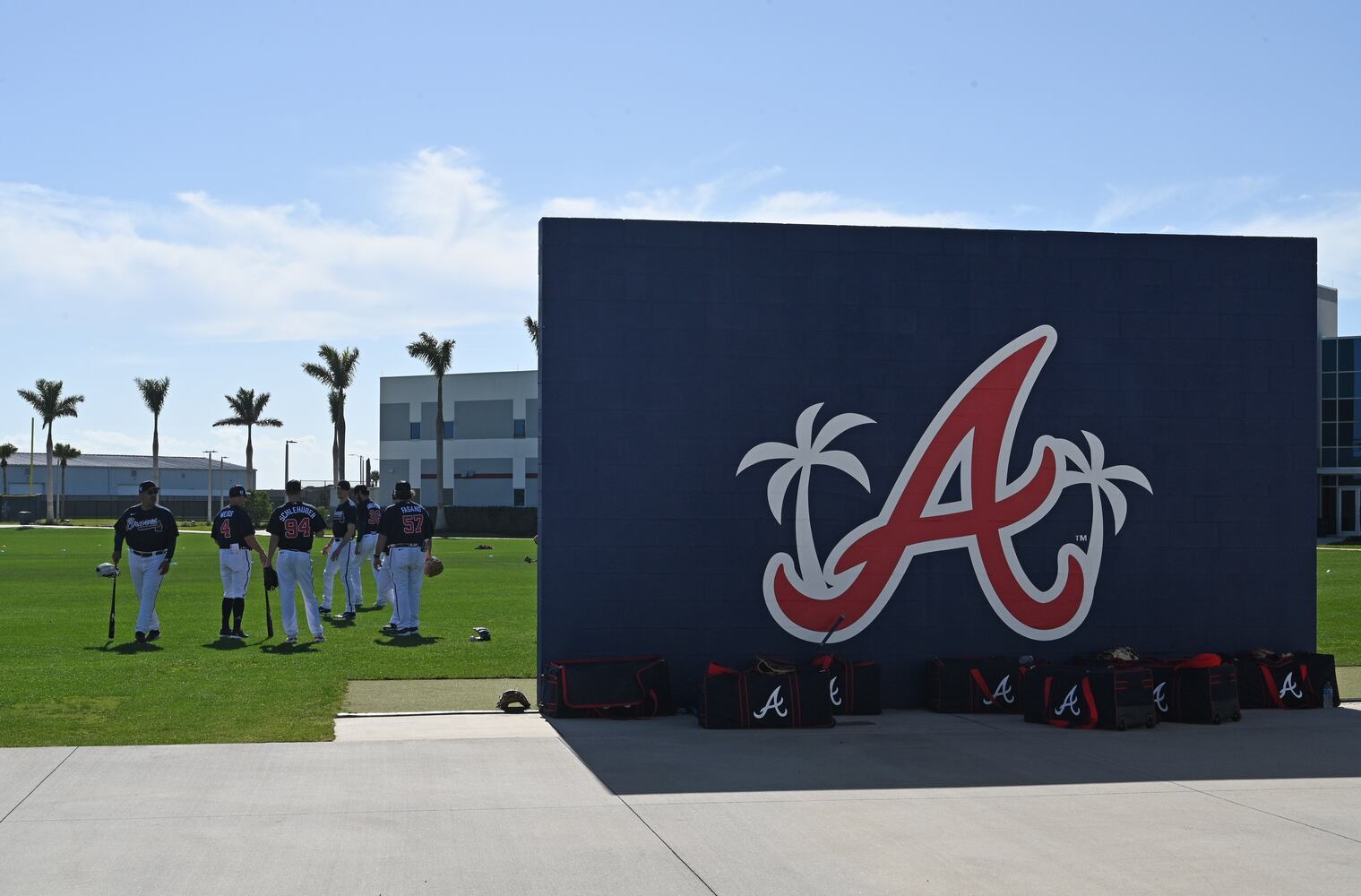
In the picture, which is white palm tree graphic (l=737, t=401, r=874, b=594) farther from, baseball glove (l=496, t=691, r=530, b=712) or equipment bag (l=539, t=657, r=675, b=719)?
baseball glove (l=496, t=691, r=530, b=712)

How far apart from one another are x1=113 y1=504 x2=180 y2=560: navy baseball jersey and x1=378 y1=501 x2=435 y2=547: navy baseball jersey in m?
2.74

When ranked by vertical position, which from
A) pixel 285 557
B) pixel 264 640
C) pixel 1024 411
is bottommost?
pixel 264 640

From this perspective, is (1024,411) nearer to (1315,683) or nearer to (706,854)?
(1315,683)

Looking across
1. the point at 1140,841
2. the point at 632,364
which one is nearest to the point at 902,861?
the point at 1140,841

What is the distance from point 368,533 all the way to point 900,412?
1036 centimetres

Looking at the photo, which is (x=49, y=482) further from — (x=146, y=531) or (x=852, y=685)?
(x=852, y=685)

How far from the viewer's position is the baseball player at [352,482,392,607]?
63.3 ft

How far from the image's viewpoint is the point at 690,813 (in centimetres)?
755

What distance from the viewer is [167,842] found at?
6.71m

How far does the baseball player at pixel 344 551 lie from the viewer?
19.0m

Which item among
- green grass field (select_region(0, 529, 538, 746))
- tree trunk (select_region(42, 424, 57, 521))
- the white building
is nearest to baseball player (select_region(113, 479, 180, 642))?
green grass field (select_region(0, 529, 538, 746))

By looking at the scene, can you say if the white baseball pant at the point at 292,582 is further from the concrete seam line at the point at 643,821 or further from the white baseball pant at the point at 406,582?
the concrete seam line at the point at 643,821

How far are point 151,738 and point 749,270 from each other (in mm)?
6283

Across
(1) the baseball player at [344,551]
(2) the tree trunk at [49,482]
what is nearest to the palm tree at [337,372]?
(2) the tree trunk at [49,482]
